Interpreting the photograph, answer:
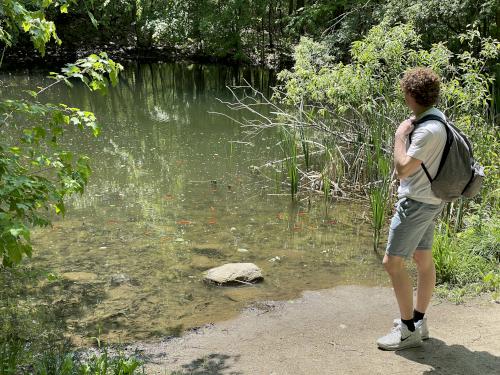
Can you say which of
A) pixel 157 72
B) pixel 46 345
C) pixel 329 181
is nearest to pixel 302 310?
pixel 46 345

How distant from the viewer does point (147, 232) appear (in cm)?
693

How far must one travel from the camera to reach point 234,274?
537cm

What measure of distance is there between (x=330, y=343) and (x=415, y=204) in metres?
1.13

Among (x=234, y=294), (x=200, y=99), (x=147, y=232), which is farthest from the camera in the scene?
(x=200, y=99)

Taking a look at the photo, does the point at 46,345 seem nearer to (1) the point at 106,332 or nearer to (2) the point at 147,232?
(1) the point at 106,332

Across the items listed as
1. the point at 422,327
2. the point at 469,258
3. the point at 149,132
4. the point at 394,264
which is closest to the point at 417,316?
the point at 422,327

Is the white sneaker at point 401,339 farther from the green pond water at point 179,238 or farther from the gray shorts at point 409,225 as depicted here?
the green pond water at point 179,238

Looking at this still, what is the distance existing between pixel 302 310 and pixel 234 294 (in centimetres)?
77

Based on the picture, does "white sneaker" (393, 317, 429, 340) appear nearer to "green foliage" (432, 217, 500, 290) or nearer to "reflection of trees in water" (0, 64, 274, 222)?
"green foliage" (432, 217, 500, 290)

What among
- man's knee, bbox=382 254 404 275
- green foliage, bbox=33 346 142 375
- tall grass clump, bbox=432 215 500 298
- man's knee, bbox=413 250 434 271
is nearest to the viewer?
green foliage, bbox=33 346 142 375

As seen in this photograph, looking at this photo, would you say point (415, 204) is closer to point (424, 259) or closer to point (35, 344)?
point (424, 259)

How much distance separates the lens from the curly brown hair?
3.27m

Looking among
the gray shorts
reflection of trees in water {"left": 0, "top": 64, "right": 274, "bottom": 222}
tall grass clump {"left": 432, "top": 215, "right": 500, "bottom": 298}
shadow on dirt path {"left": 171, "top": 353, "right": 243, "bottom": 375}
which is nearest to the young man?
the gray shorts

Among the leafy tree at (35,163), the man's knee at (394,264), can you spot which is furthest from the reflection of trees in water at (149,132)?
the man's knee at (394,264)
